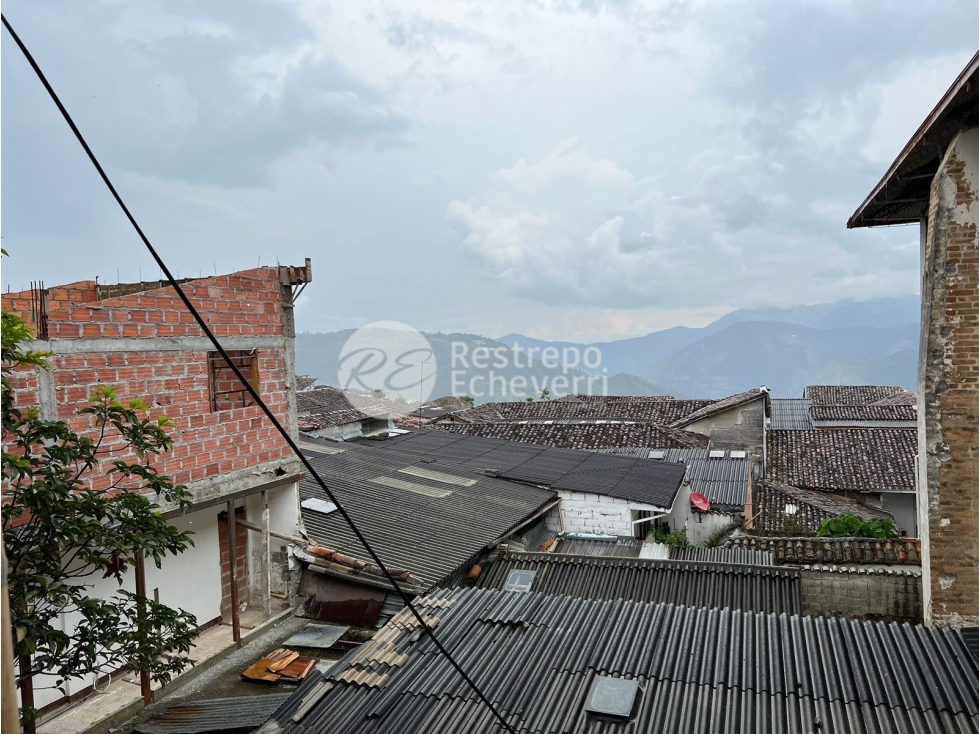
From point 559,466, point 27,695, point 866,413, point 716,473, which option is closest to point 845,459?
point 716,473

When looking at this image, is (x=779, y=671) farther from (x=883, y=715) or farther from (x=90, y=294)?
(x=90, y=294)

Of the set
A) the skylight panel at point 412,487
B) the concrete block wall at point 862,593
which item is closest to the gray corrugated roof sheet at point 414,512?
the skylight panel at point 412,487

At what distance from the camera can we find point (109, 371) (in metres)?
6.34

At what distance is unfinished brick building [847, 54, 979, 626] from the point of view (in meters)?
5.60

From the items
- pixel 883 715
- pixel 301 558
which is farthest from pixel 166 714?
pixel 883 715

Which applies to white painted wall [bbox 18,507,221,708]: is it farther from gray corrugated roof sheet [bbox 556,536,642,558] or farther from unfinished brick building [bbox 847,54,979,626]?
unfinished brick building [bbox 847,54,979,626]

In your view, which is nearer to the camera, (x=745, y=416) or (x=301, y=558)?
(x=301, y=558)

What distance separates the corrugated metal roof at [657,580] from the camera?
898 cm

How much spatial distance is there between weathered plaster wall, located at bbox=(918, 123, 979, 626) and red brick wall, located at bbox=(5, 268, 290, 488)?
7.27 metres

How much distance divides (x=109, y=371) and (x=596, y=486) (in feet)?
33.7

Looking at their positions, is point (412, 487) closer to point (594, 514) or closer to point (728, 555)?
point (594, 514)

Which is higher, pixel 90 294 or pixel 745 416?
pixel 90 294

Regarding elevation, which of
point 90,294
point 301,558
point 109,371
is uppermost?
point 90,294

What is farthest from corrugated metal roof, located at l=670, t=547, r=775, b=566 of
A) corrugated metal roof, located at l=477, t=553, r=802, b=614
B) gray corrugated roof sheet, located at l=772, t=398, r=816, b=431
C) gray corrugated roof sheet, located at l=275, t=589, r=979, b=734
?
gray corrugated roof sheet, located at l=772, t=398, r=816, b=431
